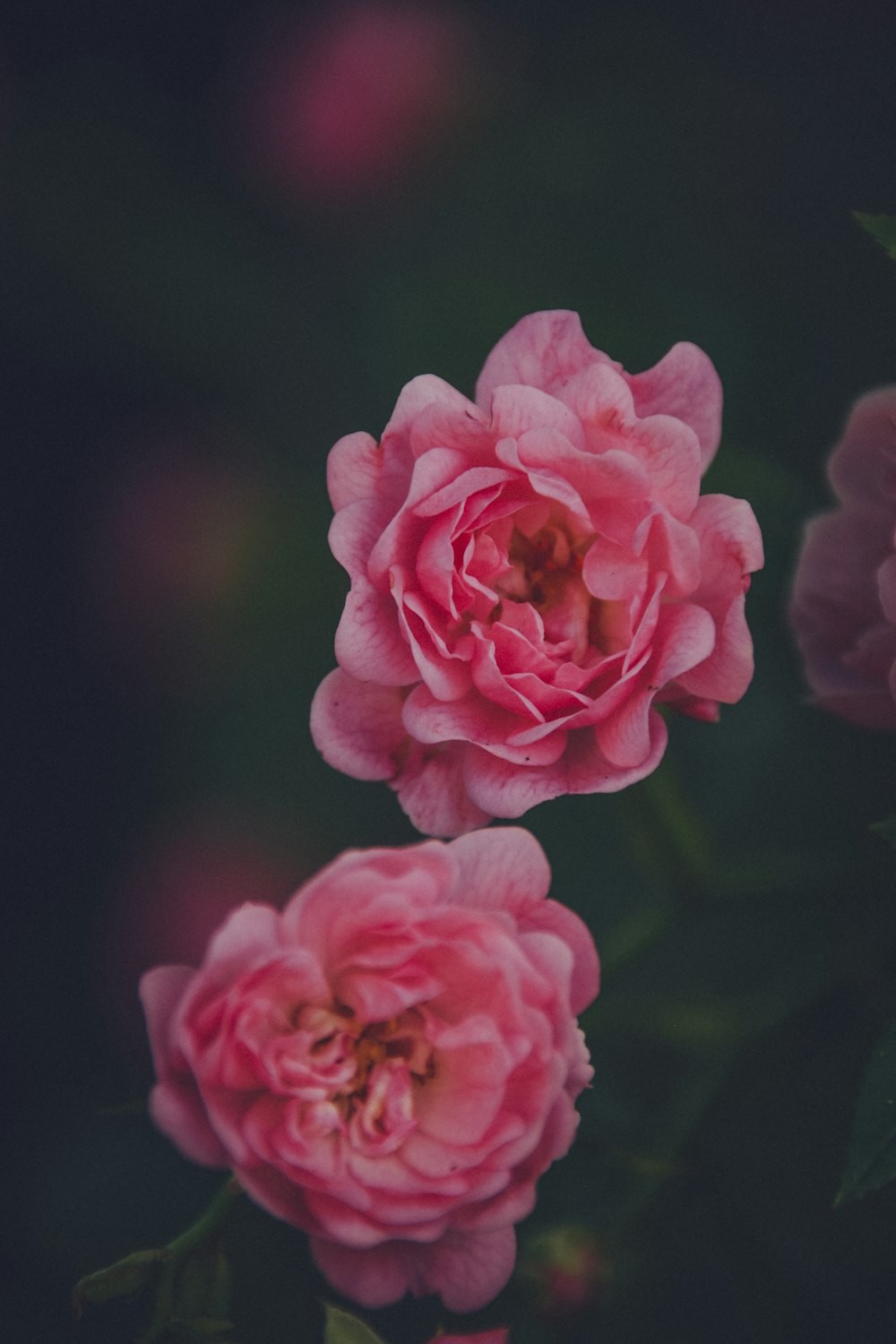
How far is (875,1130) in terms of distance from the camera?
0.52 metres

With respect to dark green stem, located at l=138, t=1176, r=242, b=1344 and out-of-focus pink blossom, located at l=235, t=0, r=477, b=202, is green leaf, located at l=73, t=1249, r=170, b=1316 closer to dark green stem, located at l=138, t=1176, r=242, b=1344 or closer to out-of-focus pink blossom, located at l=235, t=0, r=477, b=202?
dark green stem, located at l=138, t=1176, r=242, b=1344

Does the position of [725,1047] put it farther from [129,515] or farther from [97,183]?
[97,183]

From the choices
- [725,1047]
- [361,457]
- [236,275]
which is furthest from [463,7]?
[725,1047]

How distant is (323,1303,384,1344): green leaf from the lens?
1.60 ft

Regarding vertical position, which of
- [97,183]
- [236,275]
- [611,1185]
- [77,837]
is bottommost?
[611,1185]

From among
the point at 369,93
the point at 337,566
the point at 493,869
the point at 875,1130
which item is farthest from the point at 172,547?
the point at 875,1130

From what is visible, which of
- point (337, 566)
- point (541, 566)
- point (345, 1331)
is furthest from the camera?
point (337, 566)

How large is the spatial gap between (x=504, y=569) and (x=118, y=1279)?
0.37m

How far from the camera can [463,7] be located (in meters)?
1.20

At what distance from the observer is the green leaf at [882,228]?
536 millimetres

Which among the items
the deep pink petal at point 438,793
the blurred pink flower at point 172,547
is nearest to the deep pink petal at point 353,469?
the deep pink petal at point 438,793

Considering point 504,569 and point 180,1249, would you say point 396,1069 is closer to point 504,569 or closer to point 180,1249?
point 180,1249

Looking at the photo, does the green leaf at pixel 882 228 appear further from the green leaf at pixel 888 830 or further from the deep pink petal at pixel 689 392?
the green leaf at pixel 888 830

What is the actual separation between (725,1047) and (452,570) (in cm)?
37
